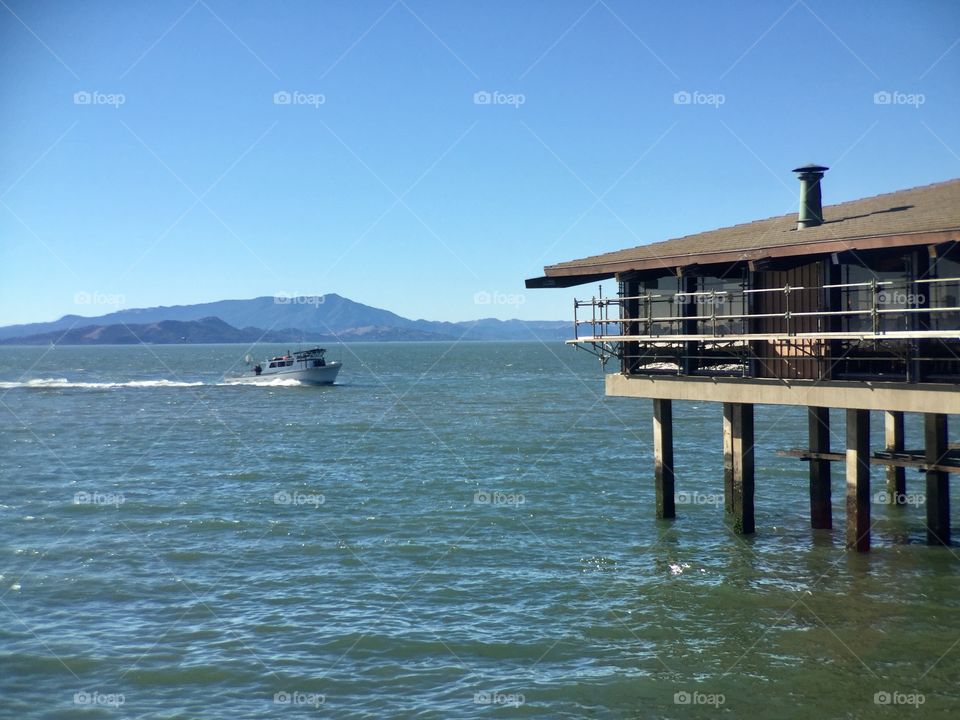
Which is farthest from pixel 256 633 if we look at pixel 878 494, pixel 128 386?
pixel 128 386

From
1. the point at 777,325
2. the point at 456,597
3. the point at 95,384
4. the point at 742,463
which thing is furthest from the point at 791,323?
the point at 95,384

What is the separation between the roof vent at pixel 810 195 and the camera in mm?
23719

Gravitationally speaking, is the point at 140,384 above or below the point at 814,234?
below

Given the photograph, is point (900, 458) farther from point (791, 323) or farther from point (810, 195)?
point (810, 195)

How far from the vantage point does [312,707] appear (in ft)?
51.0

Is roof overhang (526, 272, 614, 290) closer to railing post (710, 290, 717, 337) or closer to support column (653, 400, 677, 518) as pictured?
railing post (710, 290, 717, 337)

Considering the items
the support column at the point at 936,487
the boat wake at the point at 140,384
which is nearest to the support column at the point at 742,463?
the support column at the point at 936,487

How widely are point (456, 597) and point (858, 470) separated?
9037mm

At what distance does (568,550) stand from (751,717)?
10.7 metres

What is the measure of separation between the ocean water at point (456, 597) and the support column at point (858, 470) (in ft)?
3.69

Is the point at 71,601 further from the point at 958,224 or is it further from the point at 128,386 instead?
the point at 128,386

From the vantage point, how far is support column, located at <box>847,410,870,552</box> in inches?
813

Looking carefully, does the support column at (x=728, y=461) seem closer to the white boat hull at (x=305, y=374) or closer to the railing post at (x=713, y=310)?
the railing post at (x=713, y=310)

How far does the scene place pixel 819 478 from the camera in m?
25.1
